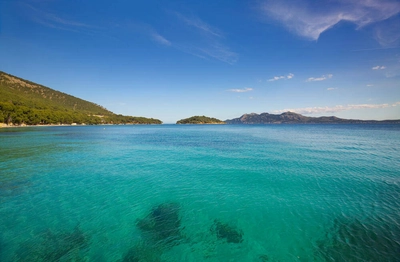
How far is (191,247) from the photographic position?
8664 millimetres

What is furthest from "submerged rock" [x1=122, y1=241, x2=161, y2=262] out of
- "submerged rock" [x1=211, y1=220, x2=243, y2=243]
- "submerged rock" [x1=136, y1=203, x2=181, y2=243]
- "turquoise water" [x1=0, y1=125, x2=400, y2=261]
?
"submerged rock" [x1=211, y1=220, x2=243, y2=243]

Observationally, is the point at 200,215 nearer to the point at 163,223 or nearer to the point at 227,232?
the point at 227,232

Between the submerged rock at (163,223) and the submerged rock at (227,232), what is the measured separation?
223 centimetres

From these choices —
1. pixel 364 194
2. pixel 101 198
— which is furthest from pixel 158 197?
pixel 364 194

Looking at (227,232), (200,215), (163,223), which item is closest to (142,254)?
(163,223)

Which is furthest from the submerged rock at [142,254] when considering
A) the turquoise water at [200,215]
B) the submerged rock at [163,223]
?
the submerged rock at [163,223]

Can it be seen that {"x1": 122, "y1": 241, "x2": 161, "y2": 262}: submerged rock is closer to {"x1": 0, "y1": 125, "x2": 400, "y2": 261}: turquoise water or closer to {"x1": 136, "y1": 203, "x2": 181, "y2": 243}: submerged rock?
{"x1": 0, "y1": 125, "x2": 400, "y2": 261}: turquoise water

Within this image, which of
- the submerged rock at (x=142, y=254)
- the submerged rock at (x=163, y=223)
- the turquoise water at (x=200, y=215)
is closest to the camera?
the submerged rock at (x=142, y=254)

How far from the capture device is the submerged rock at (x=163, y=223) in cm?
934

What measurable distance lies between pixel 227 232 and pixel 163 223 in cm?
397

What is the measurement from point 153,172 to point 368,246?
18748 millimetres

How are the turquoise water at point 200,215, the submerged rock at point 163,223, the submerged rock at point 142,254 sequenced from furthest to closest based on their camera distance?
the submerged rock at point 163,223
the turquoise water at point 200,215
the submerged rock at point 142,254

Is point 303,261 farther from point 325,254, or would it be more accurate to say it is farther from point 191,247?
point 191,247

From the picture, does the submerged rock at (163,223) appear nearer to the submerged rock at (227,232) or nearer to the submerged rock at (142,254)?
the submerged rock at (142,254)
